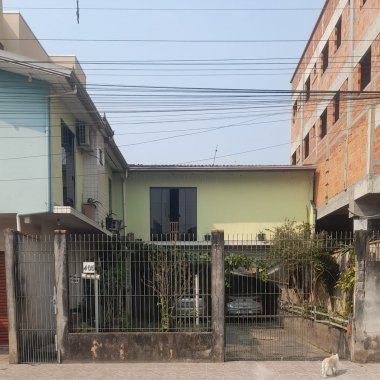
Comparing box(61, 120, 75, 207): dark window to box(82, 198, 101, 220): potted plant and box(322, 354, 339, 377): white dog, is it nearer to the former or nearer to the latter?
box(82, 198, 101, 220): potted plant

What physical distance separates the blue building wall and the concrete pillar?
20.4 feet

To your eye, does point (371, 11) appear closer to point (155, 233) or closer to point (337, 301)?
point (337, 301)

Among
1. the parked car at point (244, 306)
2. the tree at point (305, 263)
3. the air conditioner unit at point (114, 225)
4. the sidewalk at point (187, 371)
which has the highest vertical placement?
the air conditioner unit at point (114, 225)

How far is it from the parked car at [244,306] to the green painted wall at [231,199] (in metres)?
8.00

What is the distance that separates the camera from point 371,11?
45.3 feet

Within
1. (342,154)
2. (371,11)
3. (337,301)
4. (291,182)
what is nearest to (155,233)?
(291,182)

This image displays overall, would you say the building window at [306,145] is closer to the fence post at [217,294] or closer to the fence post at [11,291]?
the fence post at [217,294]

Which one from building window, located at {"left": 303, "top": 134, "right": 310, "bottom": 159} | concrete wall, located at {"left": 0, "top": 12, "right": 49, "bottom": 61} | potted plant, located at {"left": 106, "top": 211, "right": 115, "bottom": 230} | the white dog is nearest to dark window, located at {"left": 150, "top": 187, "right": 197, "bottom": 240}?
potted plant, located at {"left": 106, "top": 211, "right": 115, "bottom": 230}

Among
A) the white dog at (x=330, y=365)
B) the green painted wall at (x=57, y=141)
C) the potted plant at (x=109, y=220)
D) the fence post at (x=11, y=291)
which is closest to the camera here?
the white dog at (x=330, y=365)

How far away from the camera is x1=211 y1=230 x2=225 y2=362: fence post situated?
783 cm

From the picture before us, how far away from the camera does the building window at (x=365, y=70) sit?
47.6 feet

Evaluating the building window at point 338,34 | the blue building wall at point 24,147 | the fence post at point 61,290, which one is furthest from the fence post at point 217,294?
the building window at point 338,34

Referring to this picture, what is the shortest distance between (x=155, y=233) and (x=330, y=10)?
482 inches

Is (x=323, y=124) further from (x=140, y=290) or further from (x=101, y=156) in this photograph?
(x=140, y=290)
